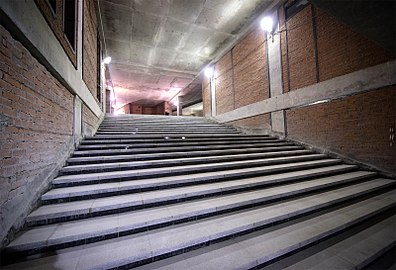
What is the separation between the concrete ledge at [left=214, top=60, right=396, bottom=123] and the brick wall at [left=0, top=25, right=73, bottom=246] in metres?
6.01

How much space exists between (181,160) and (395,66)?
15.5 feet

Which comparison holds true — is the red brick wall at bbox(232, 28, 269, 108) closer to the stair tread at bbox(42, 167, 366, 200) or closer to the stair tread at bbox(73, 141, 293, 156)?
the stair tread at bbox(73, 141, 293, 156)

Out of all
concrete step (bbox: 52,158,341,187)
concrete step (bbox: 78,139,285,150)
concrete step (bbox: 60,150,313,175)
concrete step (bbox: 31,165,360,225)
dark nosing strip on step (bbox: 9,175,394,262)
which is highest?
concrete step (bbox: 78,139,285,150)

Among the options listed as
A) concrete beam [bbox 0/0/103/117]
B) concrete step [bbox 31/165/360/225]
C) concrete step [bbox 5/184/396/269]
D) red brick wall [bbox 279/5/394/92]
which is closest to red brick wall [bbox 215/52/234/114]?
red brick wall [bbox 279/5/394/92]

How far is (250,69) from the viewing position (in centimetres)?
765

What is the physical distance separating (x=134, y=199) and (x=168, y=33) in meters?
7.25

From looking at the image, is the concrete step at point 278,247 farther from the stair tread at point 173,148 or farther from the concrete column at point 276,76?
the concrete column at point 276,76

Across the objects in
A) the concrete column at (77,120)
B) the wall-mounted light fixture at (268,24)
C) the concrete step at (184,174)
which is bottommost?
the concrete step at (184,174)

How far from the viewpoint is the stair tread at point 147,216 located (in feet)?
5.60

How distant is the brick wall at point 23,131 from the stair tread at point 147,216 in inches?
10.0

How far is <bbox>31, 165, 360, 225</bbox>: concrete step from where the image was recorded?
2.01 metres

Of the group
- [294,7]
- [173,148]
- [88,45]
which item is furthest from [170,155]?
[294,7]

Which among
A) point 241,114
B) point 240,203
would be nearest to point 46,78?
point 240,203

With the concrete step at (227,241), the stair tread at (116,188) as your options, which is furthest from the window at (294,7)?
the concrete step at (227,241)
